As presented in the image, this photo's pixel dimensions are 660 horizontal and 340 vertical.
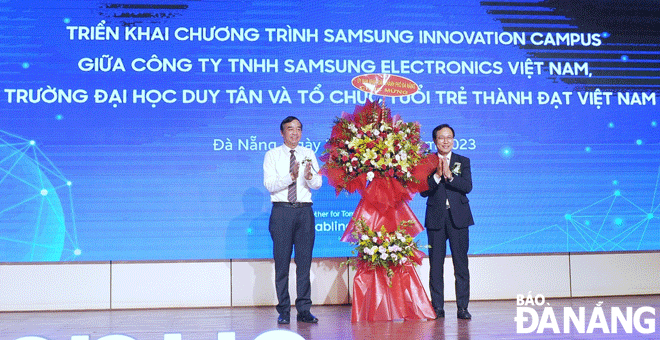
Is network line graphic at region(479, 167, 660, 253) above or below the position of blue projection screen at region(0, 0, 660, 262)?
below

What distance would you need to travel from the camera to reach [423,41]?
5582 mm

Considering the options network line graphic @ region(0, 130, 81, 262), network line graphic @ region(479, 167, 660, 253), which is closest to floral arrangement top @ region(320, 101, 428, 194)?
network line graphic @ region(479, 167, 660, 253)

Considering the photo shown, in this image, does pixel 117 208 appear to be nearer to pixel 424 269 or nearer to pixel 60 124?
pixel 60 124

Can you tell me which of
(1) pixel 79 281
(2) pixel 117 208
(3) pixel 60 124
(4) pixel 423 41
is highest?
(4) pixel 423 41

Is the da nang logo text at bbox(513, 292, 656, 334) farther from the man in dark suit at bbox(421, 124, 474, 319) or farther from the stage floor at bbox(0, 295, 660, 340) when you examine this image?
the man in dark suit at bbox(421, 124, 474, 319)

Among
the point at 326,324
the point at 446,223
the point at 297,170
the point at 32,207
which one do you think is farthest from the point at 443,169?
the point at 32,207

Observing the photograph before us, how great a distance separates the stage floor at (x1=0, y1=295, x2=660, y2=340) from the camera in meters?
3.69

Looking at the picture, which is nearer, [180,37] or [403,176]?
[403,176]

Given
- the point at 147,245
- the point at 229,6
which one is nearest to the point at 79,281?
the point at 147,245

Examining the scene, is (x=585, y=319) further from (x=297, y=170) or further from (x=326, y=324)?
(x=297, y=170)

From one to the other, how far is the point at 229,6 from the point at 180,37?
46 centimetres

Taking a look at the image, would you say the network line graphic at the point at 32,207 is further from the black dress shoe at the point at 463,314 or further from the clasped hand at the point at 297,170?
the black dress shoe at the point at 463,314

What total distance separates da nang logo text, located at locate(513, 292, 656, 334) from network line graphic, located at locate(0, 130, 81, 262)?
10.9 feet

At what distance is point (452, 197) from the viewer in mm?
4438
